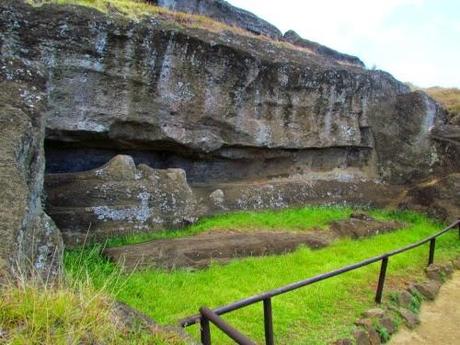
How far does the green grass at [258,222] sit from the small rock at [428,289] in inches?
133

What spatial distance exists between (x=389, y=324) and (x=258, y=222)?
4863 mm

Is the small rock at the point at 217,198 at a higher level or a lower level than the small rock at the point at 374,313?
higher

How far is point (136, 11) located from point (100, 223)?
525 cm

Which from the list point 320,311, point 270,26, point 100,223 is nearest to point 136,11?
point 100,223

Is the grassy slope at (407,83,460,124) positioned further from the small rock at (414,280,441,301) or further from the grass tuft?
the grass tuft

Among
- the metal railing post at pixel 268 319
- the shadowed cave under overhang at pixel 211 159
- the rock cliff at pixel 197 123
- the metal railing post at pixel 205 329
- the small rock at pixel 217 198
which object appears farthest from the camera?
the small rock at pixel 217 198

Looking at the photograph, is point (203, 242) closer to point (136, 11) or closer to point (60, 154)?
point (60, 154)

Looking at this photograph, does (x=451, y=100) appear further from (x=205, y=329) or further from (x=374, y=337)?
(x=205, y=329)

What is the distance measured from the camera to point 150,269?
7.10 meters

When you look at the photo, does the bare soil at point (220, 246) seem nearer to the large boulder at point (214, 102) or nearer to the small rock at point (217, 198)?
the small rock at point (217, 198)

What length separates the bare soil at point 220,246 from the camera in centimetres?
731

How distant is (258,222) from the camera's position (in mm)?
10578

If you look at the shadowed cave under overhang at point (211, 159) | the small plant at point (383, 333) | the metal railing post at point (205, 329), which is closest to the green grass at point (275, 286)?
the small plant at point (383, 333)

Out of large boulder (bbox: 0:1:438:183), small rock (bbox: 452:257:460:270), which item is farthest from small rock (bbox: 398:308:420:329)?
large boulder (bbox: 0:1:438:183)
